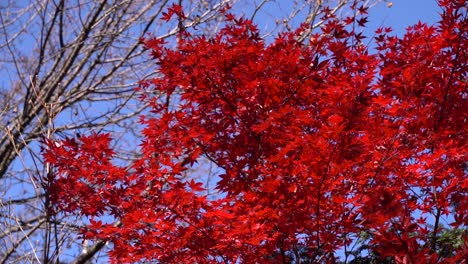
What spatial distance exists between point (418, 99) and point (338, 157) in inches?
47.4

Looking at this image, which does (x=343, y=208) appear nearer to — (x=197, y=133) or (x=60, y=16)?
(x=197, y=133)

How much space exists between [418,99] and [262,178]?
1.40 m

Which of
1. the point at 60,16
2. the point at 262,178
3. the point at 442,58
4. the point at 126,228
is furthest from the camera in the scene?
the point at 60,16

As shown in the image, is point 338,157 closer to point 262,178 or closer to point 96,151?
point 262,178

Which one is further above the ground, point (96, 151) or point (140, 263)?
point (96, 151)

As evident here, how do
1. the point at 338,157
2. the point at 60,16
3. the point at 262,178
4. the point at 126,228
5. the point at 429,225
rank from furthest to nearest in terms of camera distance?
the point at 60,16 < the point at 429,225 < the point at 262,178 < the point at 126,228 < the point at 338,157

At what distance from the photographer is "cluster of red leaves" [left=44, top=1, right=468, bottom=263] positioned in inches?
154

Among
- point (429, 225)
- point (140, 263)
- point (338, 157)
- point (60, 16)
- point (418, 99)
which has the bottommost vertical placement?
point (140, 263)

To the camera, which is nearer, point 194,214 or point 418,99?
point 194,214

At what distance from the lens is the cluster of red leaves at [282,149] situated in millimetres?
3914

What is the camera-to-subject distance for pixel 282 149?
4.11 meters

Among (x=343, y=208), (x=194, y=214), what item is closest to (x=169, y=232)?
(x=194, y=214)

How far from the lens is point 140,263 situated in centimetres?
432

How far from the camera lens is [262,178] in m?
4.44
